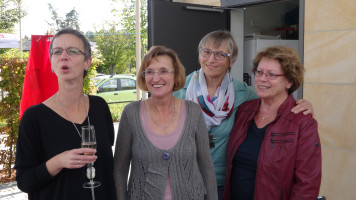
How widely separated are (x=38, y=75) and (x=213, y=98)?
9.09 ft

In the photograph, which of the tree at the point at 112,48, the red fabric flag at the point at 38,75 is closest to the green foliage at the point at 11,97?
the red fabric flag at the point at 38,75

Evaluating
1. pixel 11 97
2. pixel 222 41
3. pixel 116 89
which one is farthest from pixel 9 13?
pixel 222 41

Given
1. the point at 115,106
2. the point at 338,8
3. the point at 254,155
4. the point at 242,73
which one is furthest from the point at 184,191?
the point at 115,106

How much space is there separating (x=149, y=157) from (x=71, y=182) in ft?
1.58

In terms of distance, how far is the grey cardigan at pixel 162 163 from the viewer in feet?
6.77

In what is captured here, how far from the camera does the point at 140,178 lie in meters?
2.10

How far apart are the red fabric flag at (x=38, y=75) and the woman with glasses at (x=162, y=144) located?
259cm

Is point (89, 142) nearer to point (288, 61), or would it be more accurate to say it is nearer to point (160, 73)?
point (160, 73)

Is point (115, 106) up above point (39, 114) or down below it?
below

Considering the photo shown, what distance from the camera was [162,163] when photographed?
2064 mm

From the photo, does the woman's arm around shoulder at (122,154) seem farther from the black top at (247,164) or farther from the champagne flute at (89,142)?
the black top at (247,164)

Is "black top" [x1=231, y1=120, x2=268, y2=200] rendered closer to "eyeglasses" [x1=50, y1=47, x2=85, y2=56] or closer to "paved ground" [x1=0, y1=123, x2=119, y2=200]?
"eyeglasses" [x1=50, y1=47, x2=85, y2=56]

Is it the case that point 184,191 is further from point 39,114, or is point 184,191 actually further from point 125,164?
point 39,114

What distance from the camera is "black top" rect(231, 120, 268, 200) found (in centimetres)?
231
